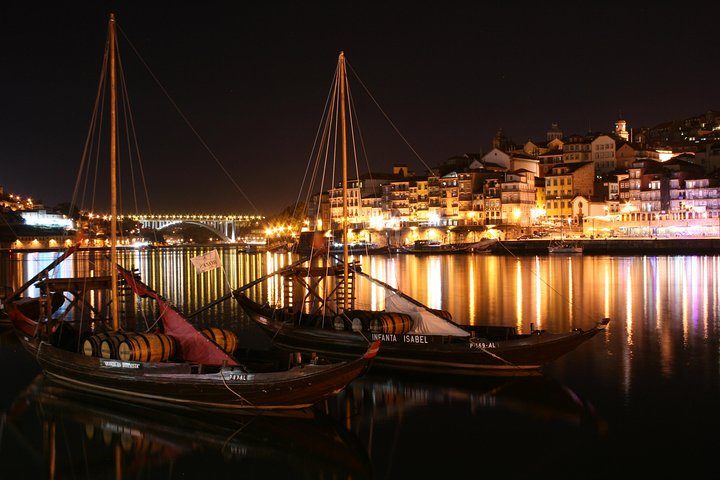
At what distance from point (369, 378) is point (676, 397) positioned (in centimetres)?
669

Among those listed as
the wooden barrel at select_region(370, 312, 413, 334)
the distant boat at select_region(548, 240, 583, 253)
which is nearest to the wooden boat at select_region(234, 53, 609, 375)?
the wooden barrel at select_region(370, 312, 413, 334)

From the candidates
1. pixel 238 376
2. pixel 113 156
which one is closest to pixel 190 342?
pixel 238 376

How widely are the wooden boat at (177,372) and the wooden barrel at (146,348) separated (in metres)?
0.02

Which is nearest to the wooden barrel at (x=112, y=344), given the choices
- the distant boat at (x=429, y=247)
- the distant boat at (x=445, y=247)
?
the distant boat at (x=445, y=247)

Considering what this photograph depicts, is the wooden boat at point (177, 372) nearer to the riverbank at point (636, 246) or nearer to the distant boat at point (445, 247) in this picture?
the riverbank at point (636, 246)

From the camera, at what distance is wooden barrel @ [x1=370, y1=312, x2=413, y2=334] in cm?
1831

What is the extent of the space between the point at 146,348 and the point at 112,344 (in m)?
0.86

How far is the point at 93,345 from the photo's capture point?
15.7 metres

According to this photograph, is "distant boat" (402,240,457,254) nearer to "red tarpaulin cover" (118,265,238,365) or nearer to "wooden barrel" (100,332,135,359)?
"red tarpaulin cover" (118,265,238,365)

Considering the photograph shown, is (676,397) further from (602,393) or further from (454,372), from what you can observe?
(454,372)

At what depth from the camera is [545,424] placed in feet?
44.5

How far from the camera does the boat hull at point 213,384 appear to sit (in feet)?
43.4

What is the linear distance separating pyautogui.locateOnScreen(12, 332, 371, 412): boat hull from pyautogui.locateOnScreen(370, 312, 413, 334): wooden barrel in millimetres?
4806

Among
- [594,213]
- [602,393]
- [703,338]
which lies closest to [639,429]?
[602,393]
